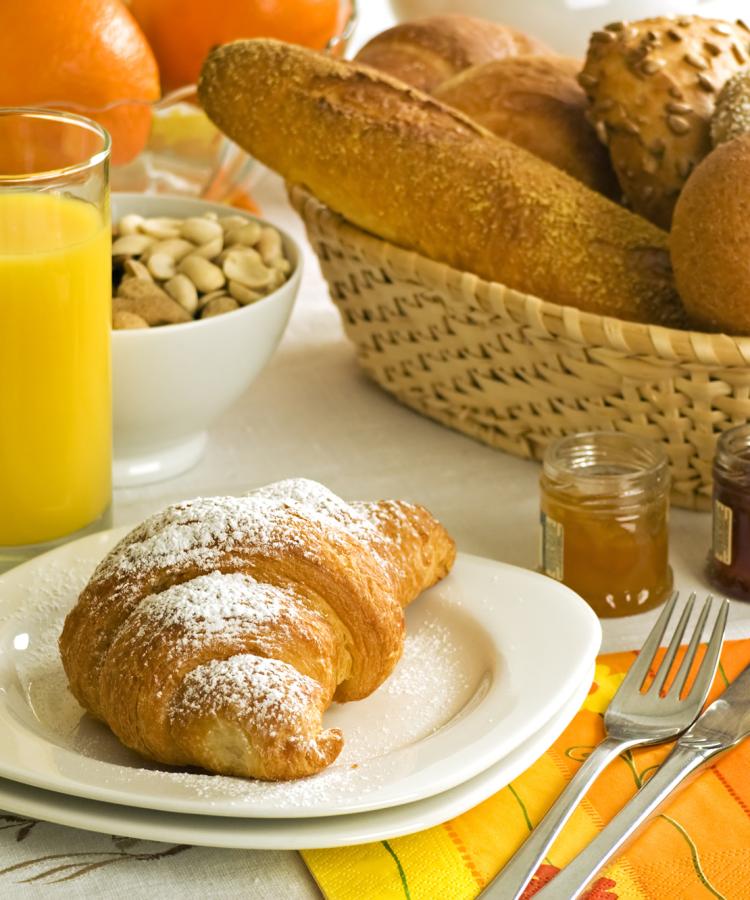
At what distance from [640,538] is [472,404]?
0.30m

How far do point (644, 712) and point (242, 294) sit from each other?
554mm

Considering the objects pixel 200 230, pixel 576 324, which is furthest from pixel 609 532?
pixel 200 230

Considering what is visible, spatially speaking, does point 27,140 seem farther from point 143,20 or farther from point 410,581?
point 143,20

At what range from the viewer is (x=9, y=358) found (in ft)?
3.05

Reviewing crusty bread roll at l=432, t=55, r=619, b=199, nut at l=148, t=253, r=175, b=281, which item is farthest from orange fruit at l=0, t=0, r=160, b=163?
crusty bread roll at l=432, t=55, r=619, b=199

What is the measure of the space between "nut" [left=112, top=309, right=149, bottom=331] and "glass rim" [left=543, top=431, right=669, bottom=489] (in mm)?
371

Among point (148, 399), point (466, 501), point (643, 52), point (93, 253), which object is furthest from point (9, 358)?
point (643, 52)

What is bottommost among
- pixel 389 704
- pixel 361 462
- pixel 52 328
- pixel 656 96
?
pixel 361 462

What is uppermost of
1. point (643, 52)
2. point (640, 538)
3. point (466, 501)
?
point (643, 52)

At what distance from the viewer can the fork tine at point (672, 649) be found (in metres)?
0.87

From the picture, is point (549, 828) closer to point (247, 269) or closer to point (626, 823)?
A: point (626, 823)

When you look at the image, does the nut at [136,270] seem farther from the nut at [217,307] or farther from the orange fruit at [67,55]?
the orange fruit at [67,55]

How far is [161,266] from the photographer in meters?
1.20

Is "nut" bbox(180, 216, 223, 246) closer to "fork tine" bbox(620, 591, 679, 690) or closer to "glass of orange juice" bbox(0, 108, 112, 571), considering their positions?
"glass of orange juice" bbox(0, 108, 112, 571)
